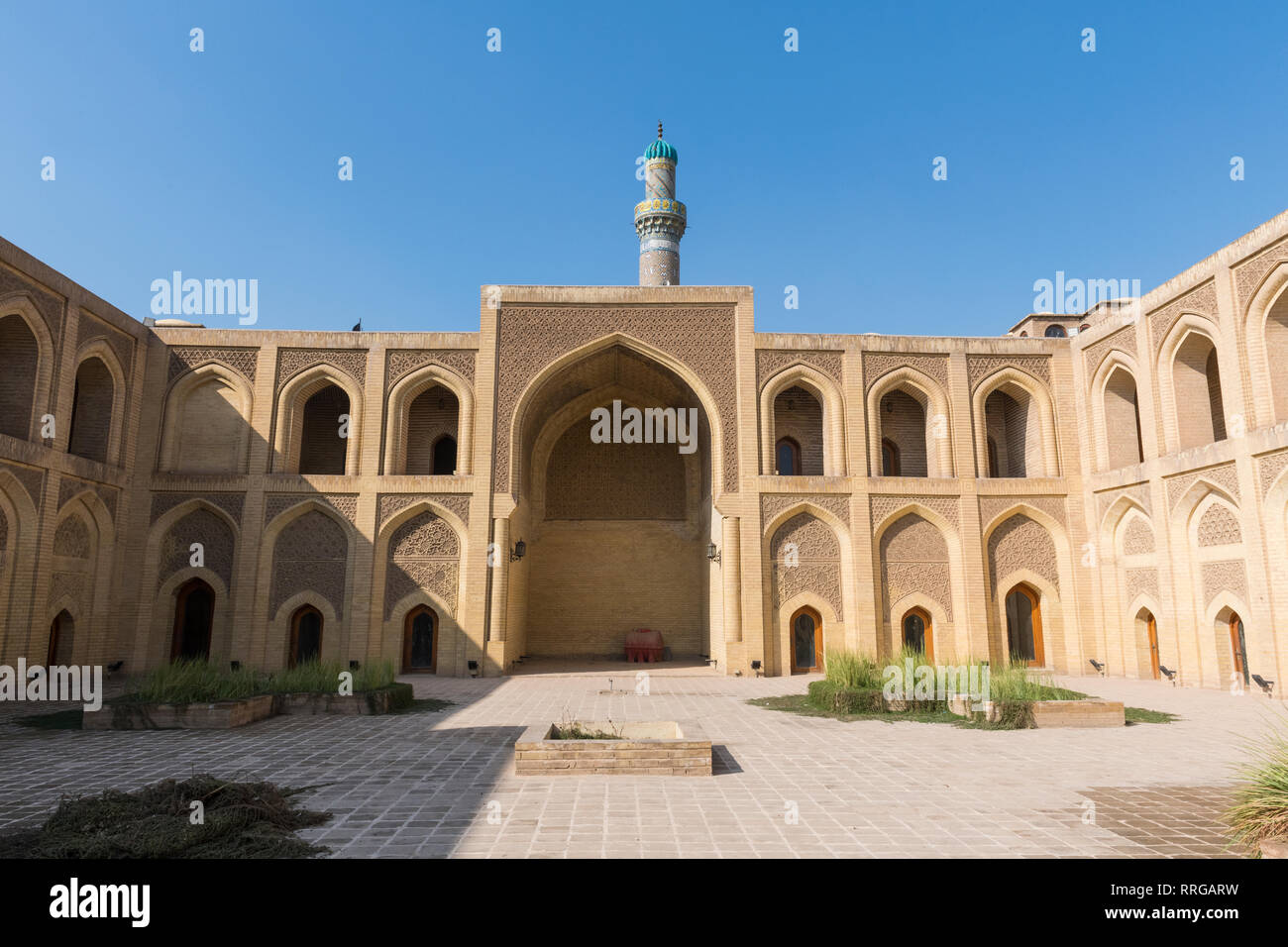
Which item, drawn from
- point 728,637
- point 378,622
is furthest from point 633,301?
point 378,622

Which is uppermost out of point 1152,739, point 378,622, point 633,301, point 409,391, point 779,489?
point 633,301

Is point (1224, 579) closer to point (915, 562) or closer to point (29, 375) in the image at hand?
point (915, 562)

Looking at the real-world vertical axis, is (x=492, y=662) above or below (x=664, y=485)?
below

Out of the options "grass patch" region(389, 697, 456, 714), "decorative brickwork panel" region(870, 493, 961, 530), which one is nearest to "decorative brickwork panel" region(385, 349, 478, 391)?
"grass patch" region(389, 697, 456, 714)

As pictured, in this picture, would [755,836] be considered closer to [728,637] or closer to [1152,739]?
[1152,739]

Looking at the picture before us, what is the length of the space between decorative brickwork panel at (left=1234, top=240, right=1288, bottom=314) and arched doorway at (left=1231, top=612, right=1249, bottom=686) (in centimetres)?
529

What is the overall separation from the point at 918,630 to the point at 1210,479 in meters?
6.17

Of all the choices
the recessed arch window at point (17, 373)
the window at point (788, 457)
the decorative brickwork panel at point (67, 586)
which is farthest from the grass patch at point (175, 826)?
the window at point (788, 457)

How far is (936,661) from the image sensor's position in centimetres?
1589

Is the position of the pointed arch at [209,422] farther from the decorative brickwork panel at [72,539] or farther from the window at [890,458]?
the window at [890,458]

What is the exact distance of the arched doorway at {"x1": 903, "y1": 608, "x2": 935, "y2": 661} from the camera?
1683 centimetres

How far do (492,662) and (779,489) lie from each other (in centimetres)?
707

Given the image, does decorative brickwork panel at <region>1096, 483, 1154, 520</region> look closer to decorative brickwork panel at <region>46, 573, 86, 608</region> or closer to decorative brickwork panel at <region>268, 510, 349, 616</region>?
decorative brickwork panel at <region>268, 510, 349, 616</region>
